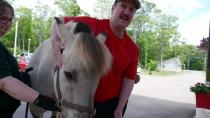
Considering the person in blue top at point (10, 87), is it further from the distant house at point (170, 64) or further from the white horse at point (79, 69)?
the distant house at point (170, 64)

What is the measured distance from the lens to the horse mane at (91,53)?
2098 millimetres

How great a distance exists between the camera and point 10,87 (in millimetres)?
2037

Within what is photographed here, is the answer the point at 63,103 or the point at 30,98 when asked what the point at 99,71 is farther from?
the point at 30,98

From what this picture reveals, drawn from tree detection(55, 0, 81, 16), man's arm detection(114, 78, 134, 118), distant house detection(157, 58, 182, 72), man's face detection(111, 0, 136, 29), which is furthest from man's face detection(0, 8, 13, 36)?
distant house detection(157, 58, 182, 72)

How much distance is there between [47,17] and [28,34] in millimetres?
7677

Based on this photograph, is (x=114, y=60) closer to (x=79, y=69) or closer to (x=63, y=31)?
(x=63, y=31)

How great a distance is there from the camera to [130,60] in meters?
2.92

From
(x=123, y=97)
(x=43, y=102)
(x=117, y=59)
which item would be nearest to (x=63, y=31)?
(x=43, y=102)

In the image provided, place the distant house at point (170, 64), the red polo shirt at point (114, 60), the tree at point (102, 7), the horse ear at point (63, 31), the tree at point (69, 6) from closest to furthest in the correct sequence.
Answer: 1. the horse ear at point (63, 31)
2. the red polo shirt at point (114, 60)
3. the tree at point (69, 6)
4. the tree at point (102, 7)
5. the distant house at point (170, 64)

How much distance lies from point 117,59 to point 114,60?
0.03m

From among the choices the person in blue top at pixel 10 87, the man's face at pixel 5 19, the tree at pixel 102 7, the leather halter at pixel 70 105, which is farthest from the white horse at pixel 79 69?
the tree at pixel 102 7

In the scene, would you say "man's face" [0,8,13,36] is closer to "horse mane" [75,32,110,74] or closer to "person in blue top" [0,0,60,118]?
"person in blue top" [0,0,60,118]

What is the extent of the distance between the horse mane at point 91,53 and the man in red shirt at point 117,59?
50cm

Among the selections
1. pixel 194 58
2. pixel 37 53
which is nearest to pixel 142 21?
pixel 194 58
